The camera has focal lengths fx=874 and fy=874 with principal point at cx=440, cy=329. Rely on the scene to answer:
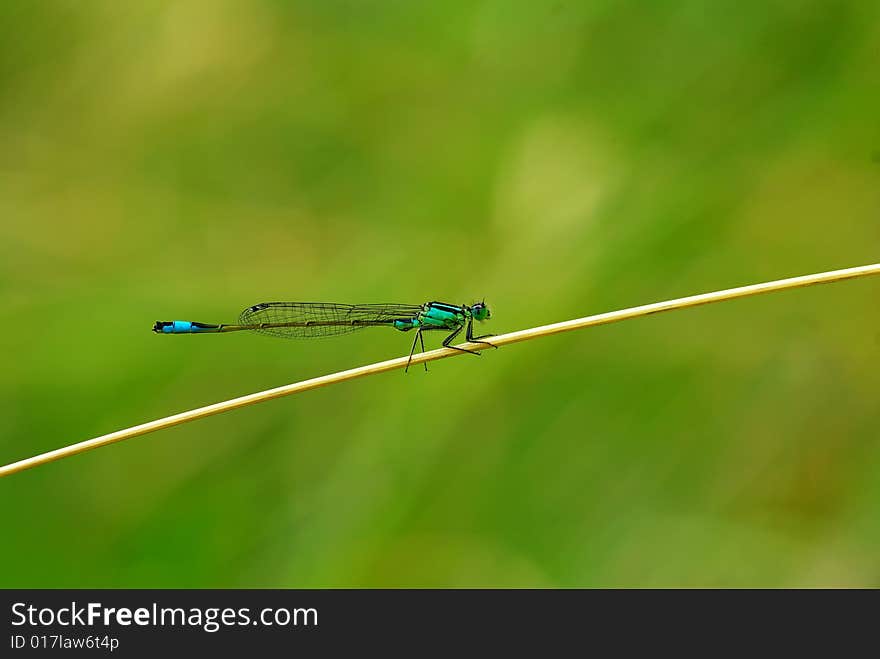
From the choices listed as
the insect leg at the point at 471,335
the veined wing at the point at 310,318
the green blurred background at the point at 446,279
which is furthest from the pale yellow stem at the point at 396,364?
the veined wing at the point at 310,318

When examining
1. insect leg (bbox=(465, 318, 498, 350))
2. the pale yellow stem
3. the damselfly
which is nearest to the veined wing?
the damselfly

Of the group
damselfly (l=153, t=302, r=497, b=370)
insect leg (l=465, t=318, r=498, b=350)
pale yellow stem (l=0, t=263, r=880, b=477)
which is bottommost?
pale yellow stem (l=0, t=263, r=880, b=477)

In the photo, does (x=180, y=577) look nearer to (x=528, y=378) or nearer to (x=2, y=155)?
(x=528, y=378)

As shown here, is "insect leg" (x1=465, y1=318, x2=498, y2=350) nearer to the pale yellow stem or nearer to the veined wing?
the veined wing

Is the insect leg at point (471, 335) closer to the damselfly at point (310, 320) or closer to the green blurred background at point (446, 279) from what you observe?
the damselfly at point (310, 320)

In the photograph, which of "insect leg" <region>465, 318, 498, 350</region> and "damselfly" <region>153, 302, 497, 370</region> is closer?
"insect leg" <region>465, 318, 498, 350</region>

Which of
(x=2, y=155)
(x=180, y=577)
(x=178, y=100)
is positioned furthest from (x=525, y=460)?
(x=2, y=155)
